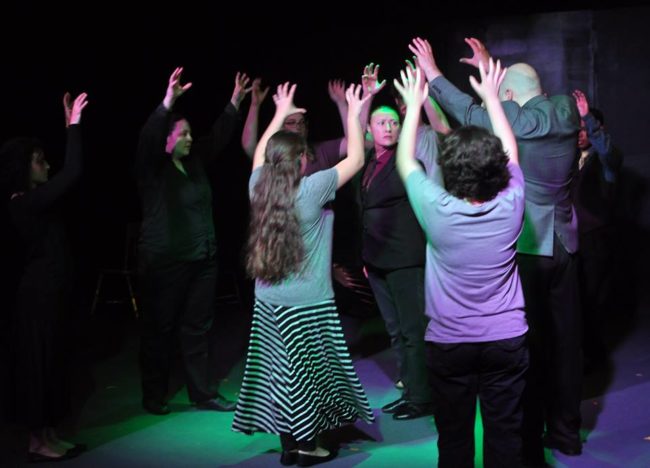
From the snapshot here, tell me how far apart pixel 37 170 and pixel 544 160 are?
7.94 ft

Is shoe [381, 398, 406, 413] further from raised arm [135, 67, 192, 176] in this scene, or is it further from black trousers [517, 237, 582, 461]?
raised arm [135, 67, 192, 176]

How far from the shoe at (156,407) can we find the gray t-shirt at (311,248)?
131 cm

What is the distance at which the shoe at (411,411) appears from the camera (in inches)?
181

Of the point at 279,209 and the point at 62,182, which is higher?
the point at 62,182

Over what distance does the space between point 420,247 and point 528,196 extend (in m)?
1.03

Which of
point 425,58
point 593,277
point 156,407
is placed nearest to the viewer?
point 425,58

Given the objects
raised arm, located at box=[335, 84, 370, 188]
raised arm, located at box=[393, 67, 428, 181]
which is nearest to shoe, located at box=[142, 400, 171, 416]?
raised arm, located at box=[335, 84, 370, 188]

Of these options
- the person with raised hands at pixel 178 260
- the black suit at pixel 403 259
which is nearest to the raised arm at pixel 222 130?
the person with raised hands at pixel 178 260

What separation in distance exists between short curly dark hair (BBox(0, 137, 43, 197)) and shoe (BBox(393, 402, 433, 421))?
7.55 ft

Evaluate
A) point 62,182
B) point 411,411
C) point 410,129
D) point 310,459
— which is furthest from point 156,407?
point 410,129

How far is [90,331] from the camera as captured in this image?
728 cm

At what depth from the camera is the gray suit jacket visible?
370cm

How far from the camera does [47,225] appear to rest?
4066 mm

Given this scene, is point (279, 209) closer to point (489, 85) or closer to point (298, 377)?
point (298, 377)
